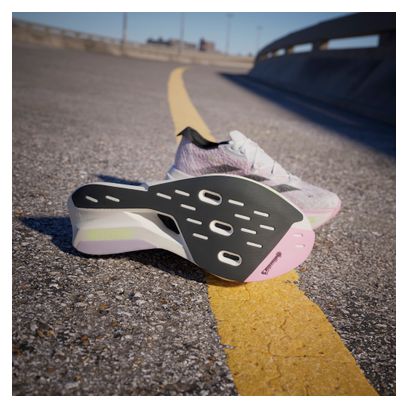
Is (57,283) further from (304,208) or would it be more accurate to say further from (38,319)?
(304,208)

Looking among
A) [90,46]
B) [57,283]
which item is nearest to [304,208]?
[57,283]

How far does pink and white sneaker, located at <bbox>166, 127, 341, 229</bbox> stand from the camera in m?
1.47

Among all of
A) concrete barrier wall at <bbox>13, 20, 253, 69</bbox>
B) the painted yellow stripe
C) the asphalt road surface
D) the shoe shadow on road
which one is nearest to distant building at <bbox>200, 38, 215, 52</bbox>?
concrete barrier wall at <bbox>13, 20, 253, 69</bbox>

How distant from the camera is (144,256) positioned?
1336mm

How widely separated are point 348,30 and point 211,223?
9.36 meters

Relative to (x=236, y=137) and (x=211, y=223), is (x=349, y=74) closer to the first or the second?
(x=236, y=137)

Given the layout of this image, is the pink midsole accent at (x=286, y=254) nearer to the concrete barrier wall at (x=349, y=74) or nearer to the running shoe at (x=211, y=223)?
the running shoe at (x=211, y=223)

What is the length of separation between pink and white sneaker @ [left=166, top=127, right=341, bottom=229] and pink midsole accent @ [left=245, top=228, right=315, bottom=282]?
427 mm

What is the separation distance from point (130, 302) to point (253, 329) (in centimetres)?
37

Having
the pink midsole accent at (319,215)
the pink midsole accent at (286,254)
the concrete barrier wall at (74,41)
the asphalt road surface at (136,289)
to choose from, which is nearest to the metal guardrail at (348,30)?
the asphalt road surface at (136,289)

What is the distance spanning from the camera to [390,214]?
2121 mm

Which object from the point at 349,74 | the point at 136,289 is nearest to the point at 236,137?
the point at 136,289

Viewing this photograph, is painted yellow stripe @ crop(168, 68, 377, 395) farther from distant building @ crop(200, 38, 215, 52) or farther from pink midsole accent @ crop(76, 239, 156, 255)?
distant building @ crop(200, 38, 215, 52)

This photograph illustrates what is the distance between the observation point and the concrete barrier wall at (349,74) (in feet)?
19.8
